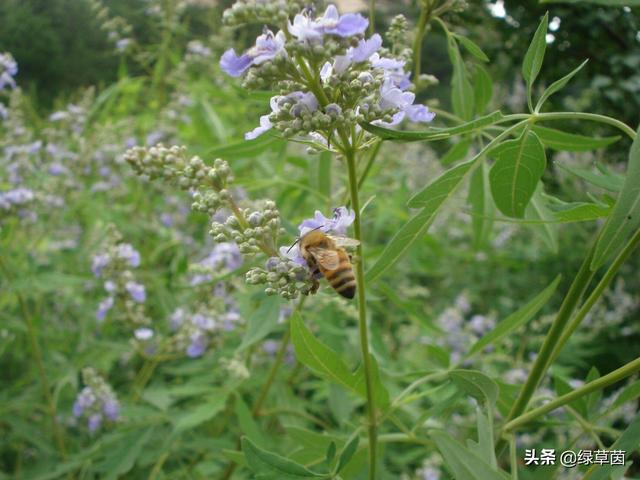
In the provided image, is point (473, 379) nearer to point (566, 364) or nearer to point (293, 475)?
point (293, 475)

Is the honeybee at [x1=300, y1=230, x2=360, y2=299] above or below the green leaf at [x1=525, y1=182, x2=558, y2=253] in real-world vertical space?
above

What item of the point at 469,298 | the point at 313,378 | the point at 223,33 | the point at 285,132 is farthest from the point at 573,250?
the point at 285,132

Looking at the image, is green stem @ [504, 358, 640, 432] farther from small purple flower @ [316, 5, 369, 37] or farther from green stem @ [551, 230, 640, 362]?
small purple flower @ [316, 5, 369, 37]

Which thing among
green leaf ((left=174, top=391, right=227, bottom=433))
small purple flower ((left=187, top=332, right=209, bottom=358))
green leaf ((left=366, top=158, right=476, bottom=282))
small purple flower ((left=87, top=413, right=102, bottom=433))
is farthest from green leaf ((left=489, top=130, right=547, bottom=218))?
small purple flower ((left=87, top=413, right=102, bottom=433))

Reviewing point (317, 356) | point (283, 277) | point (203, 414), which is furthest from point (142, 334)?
point (283, 277)

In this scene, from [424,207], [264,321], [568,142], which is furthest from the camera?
[264,321]

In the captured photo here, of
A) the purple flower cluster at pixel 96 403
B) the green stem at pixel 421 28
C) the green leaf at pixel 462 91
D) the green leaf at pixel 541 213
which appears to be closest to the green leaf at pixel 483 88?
the green leaf at pixel 462 91

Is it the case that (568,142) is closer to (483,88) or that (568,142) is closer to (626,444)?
(483,88)
